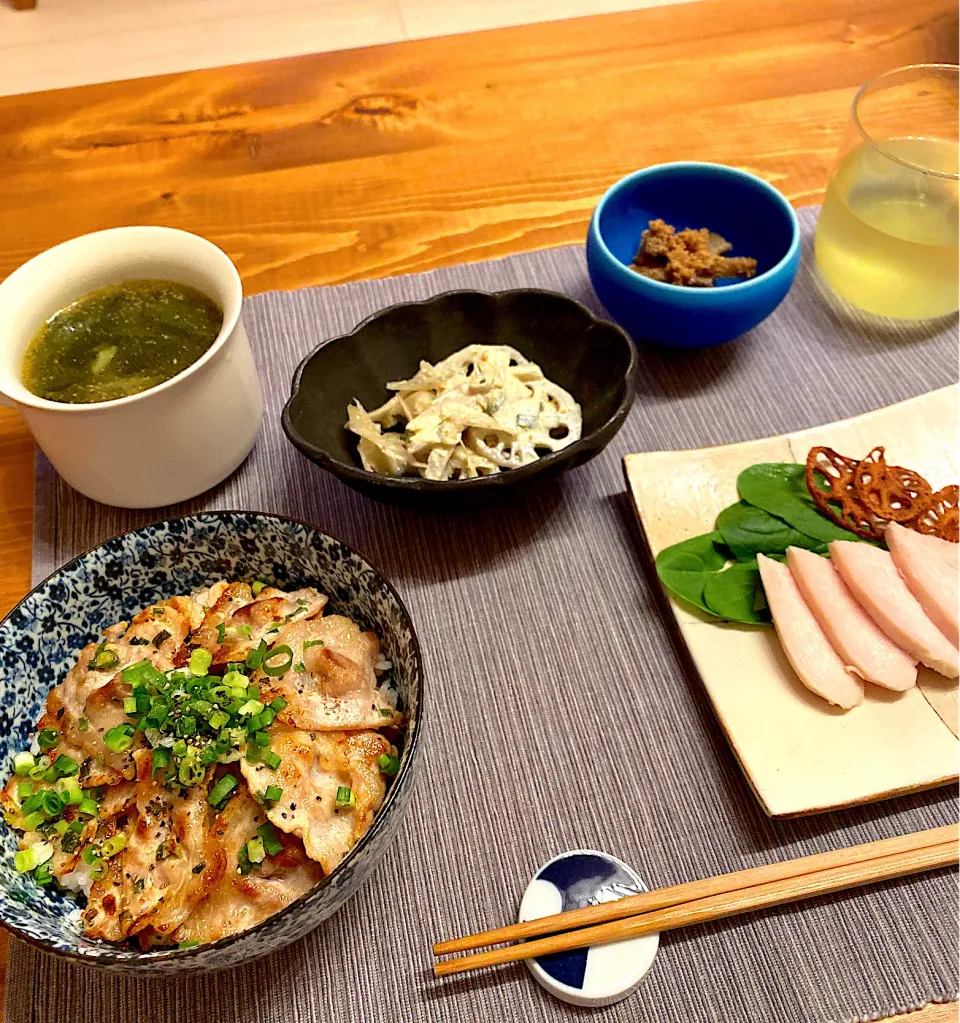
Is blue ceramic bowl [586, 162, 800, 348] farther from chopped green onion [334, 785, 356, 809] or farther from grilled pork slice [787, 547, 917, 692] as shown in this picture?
chopped green onion [334, 785, 356, 809]

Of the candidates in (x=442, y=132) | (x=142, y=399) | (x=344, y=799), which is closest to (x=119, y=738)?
(x=344, y=799)

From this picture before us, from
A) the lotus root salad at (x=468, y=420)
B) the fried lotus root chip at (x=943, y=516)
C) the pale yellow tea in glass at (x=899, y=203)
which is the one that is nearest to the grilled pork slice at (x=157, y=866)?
the lotus root salad at (x=468, y=420)

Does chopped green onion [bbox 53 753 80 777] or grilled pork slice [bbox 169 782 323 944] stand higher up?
chopped green onion [bbox 53 753 80 777]

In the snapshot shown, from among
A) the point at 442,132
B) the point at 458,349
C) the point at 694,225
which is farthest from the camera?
the point at 442,132

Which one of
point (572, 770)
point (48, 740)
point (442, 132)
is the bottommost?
point (572, 770)

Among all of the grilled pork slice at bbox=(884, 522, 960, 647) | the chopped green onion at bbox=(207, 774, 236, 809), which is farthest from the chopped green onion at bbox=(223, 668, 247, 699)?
the grilled pork slice at bbox=(884, 522, 960, 647)

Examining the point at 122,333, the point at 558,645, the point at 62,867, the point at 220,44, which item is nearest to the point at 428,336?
the point at 122,333

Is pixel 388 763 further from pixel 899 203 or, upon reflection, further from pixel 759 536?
pixel 899 203
